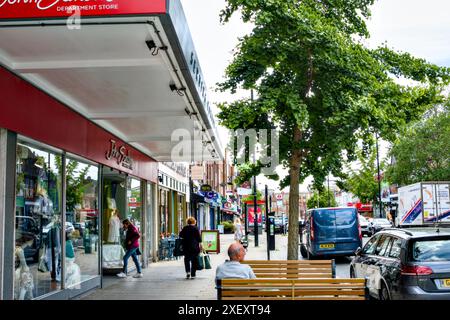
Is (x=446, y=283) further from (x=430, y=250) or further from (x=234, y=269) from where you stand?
(x=234, y=269)

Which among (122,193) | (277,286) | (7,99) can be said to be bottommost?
(277,286)

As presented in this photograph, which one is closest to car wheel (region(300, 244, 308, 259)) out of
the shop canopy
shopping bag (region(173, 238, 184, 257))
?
shopping bag (region(173, 238, 184, 257))

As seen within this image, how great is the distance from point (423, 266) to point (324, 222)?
11.6 meters

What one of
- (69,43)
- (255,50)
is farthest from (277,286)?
(255,50)

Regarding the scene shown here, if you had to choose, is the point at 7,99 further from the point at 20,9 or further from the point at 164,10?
the point at 164,10

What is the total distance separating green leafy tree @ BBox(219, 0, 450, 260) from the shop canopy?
135 centimetres

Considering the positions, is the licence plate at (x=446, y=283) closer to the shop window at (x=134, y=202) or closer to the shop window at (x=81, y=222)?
the shop window at (x=81, y=222)

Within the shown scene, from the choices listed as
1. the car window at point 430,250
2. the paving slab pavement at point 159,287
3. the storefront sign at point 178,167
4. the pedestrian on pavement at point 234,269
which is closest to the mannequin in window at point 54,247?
the paving slab pavement at point 159,287

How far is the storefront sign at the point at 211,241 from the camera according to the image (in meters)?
21.8

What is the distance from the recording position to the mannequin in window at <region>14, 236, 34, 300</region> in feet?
26.9

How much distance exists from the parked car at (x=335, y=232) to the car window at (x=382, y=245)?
31.0 feet

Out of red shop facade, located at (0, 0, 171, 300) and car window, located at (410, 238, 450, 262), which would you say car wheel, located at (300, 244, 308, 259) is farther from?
car window, located at (410, 238, 450, 262)

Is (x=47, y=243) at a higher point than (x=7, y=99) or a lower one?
lower

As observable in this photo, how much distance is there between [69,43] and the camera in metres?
7.02
